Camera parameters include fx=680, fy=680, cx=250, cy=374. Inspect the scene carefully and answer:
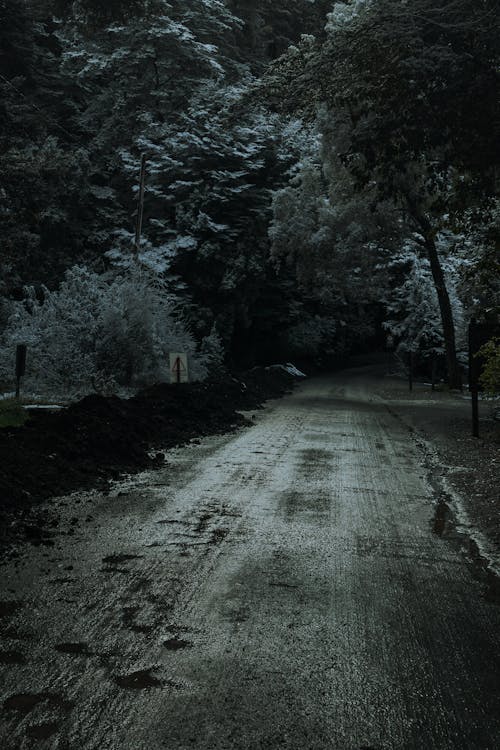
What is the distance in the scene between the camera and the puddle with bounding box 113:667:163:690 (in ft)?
9.41

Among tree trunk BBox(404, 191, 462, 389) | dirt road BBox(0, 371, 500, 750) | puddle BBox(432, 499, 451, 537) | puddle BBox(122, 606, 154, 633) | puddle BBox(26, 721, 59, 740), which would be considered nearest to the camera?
puddle BBox(26, 721, 59, 740)

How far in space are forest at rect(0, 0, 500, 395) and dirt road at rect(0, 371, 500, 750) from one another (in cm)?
691

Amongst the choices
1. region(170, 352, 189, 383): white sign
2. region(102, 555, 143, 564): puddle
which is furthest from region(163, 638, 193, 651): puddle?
region(170, 352, 189, 383): white sign

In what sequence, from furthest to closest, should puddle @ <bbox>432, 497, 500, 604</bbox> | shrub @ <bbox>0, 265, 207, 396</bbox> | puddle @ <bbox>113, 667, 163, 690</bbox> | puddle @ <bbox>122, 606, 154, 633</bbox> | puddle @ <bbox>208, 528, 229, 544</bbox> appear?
shrub @ <bbox>0, 265, 207, 396</bbox> → puddle @ <bbox>208, 528, 229, 544</bbox> → puddle @ <bbox>432, 497, 500, 604</bbox> → puddle @ <bbox>122, 606, 154, 633</bbox> → puddle @ <bbox>113, 667, 163, 690</bbox>

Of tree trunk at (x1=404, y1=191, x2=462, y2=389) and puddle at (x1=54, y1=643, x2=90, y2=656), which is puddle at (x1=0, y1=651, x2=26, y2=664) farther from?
tree trunk at (x1=404, y1=191, x2=462, y2=389)

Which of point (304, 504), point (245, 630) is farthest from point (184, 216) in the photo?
point (245, 630)

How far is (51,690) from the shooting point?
281cm

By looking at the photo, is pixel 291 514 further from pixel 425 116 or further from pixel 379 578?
pixel 425 116

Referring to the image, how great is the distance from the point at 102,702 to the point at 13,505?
3293mm

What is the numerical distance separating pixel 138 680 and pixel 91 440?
18.8 ft

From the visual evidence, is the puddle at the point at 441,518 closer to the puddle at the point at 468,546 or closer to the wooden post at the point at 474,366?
the puddle at the point at 468,546

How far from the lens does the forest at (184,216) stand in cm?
1959

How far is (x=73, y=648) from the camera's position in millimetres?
3211

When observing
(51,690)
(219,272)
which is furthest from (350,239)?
(51,690)
